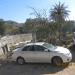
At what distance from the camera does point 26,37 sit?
3638 cm

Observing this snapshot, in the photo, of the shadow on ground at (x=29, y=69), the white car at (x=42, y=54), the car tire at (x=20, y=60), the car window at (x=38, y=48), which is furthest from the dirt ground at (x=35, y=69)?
the car window at (x=38, y=48)

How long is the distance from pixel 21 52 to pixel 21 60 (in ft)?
2.11

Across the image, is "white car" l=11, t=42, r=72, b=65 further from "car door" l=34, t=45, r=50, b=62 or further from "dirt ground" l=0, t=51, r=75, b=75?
"dirt ground" l=0, t=51, r=75, b=75

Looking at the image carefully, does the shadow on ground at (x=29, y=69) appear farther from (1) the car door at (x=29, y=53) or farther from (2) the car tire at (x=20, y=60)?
(1) the car door at (x=29, y=53)

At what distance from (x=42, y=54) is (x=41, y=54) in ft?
0.27

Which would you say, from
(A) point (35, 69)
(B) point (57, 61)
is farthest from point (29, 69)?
(B) point (57, 61)

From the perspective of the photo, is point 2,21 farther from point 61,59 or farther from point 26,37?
point 61,59

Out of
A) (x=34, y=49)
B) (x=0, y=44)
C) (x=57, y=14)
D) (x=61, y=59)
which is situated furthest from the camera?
(x=57, y=14)

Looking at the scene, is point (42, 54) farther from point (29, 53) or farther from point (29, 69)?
point (29, 69)

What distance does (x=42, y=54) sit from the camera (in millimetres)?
14141

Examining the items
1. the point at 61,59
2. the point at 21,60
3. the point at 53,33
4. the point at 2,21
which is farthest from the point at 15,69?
the point at 2,21

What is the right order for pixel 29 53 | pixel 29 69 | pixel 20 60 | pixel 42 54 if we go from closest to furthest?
pixel 29 69, pixel 42 54, pixel 29 53, pixel 20 60

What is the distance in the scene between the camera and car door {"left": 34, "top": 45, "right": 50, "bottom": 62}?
45.9ft

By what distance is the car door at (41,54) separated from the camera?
14.0 meters
